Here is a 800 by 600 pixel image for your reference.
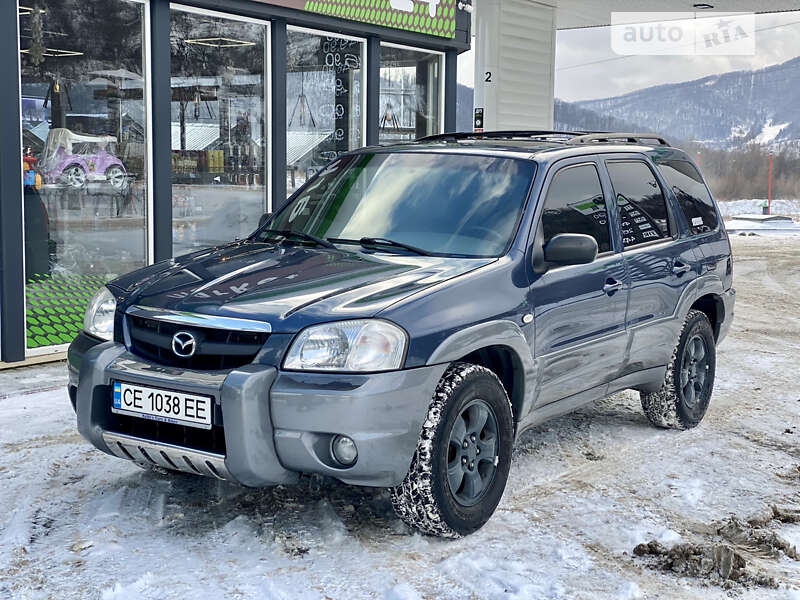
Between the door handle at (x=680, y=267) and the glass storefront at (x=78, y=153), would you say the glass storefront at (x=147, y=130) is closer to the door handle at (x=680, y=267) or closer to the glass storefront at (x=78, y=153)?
the glass storefront at (x=78, y=153)

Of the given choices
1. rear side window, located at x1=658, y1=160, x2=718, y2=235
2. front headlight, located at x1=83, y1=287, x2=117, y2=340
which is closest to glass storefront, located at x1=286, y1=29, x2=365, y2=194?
rear side window, located at x1=658, y1=160, x2=718, y2=235

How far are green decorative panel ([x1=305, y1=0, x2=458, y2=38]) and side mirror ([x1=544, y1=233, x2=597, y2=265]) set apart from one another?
6331 millimetres

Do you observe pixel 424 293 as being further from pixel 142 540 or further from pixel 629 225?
pixel 629 225

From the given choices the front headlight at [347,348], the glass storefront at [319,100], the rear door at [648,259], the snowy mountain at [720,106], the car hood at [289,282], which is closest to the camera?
the front headlight at [347,348]

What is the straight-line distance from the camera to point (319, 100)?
11336 mm

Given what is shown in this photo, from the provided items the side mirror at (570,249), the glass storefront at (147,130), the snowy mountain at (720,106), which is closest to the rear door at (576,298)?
the side mirror at (570,249)

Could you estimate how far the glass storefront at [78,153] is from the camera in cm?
828

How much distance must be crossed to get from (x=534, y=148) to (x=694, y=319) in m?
1.69

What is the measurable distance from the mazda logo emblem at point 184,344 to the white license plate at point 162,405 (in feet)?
0.57

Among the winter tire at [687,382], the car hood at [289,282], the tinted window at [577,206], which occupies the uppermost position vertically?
the tinted window at [577,206]

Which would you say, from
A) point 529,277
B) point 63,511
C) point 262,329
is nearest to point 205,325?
point 262,329

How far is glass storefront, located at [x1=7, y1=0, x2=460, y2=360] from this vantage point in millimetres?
8375

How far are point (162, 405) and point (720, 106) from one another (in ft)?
371

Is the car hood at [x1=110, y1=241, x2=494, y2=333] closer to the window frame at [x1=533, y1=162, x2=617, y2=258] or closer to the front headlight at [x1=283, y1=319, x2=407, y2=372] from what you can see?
the front headlight at [x1=283, y1=319, x2=407, y2=372]
